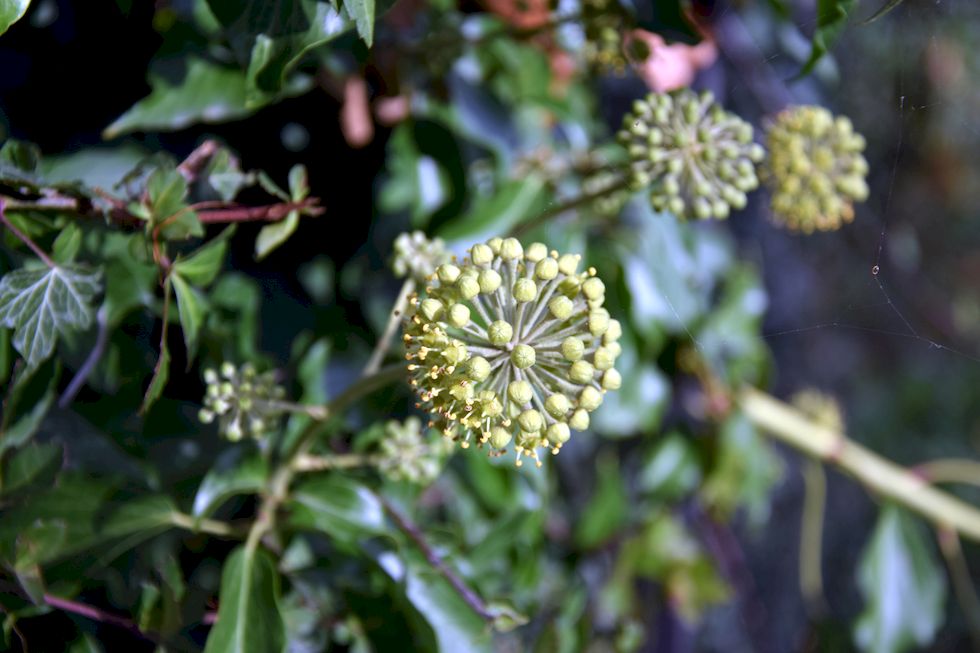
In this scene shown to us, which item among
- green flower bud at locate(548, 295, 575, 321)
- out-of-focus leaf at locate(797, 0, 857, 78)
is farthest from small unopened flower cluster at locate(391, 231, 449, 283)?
out-of-focus leaf at locate(797, 0, 857, 78)

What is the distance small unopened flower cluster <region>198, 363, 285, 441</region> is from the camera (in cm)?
89

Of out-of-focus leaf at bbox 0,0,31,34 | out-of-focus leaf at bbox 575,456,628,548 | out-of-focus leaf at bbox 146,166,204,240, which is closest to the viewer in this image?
out-of-focus leaf at bbox 0,0,31,34

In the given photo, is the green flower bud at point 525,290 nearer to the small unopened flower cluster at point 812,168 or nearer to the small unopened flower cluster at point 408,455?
the small unopened flower cluster at point 408,455

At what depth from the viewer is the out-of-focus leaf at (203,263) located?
88 cm

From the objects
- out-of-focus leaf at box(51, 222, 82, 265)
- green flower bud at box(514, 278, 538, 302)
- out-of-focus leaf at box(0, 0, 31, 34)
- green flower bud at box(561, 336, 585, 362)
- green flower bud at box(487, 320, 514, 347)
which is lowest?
green flower bud at box(561, 336, 585, 362)

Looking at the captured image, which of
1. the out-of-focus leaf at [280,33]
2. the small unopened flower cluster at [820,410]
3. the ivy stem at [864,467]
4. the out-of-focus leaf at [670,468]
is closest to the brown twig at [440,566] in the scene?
the out-of-focus leaf at [280,33]

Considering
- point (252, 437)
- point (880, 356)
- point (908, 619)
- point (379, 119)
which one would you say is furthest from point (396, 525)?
point (880, 356)

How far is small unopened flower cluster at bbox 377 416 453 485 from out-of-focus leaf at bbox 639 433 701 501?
764mm

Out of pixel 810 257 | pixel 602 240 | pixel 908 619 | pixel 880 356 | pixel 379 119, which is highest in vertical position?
pixel 379 119

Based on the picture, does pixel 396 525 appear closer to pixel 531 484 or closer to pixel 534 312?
pixel 531 484

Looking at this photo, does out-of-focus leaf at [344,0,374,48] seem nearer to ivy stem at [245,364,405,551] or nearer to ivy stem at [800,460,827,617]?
ivy stem at [245,364,405,551]

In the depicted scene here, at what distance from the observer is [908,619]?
1628 mm

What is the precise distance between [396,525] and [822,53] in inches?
27.6

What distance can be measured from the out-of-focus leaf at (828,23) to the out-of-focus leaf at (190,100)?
0.62 m
